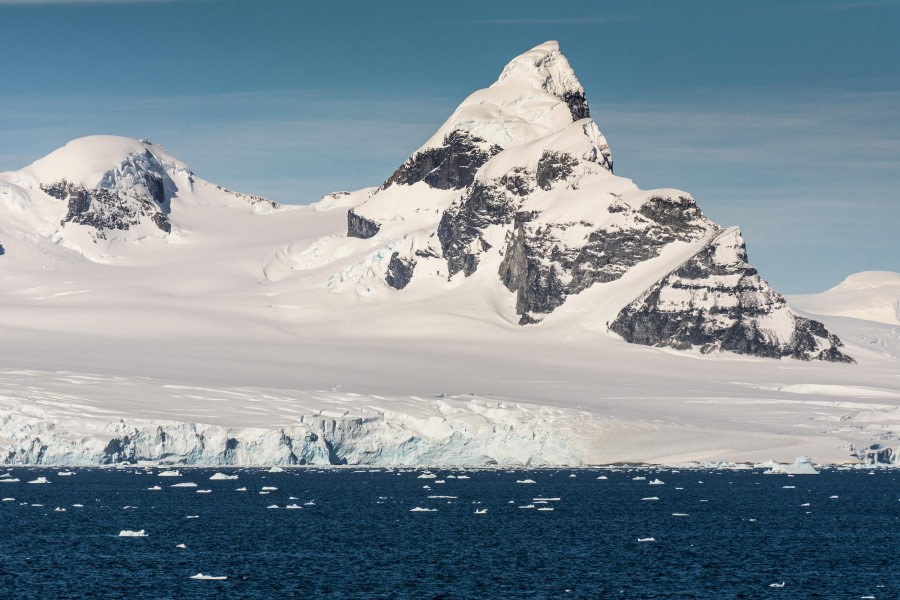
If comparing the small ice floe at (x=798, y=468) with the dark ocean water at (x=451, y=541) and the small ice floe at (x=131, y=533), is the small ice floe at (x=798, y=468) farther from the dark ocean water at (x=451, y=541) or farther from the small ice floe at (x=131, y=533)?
the small ice floe at (x=131, y=533)

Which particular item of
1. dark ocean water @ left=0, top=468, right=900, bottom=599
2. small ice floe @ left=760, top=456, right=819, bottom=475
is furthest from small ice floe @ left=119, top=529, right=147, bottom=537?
small ice floe @ left=760, top=456, right=819, bottom=475

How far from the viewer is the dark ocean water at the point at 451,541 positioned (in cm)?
8812

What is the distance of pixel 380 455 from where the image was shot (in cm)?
18950

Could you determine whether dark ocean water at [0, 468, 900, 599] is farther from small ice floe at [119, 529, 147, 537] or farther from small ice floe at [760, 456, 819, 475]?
small ice floe at [760, 456, 819, 475]

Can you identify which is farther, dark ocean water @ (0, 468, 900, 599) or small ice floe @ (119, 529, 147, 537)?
small ice floe @ (119, 529, 147, 537)

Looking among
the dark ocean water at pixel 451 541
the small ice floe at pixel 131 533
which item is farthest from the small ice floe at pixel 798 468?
the small ice floe at pixel 131 533

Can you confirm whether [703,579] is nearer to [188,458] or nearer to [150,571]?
[150,571]

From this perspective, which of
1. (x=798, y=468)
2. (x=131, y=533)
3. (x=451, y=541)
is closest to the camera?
(x=131, y=533)

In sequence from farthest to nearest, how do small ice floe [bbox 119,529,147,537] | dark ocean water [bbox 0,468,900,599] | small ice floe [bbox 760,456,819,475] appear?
small ice floe [bbox 760,456,819,475], small ice floe [bbox 119,529,147,537], dark ocean water [bbox 0,468,900,599]

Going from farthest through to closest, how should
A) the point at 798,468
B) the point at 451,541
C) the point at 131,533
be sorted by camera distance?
the point at 798,468 → the point at 451,541 → the point at 131,533

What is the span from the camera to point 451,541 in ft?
363

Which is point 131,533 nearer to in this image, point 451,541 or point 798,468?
point 451,541

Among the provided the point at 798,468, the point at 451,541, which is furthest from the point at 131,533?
the point at 798,468

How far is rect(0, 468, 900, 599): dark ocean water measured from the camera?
8812 cm
